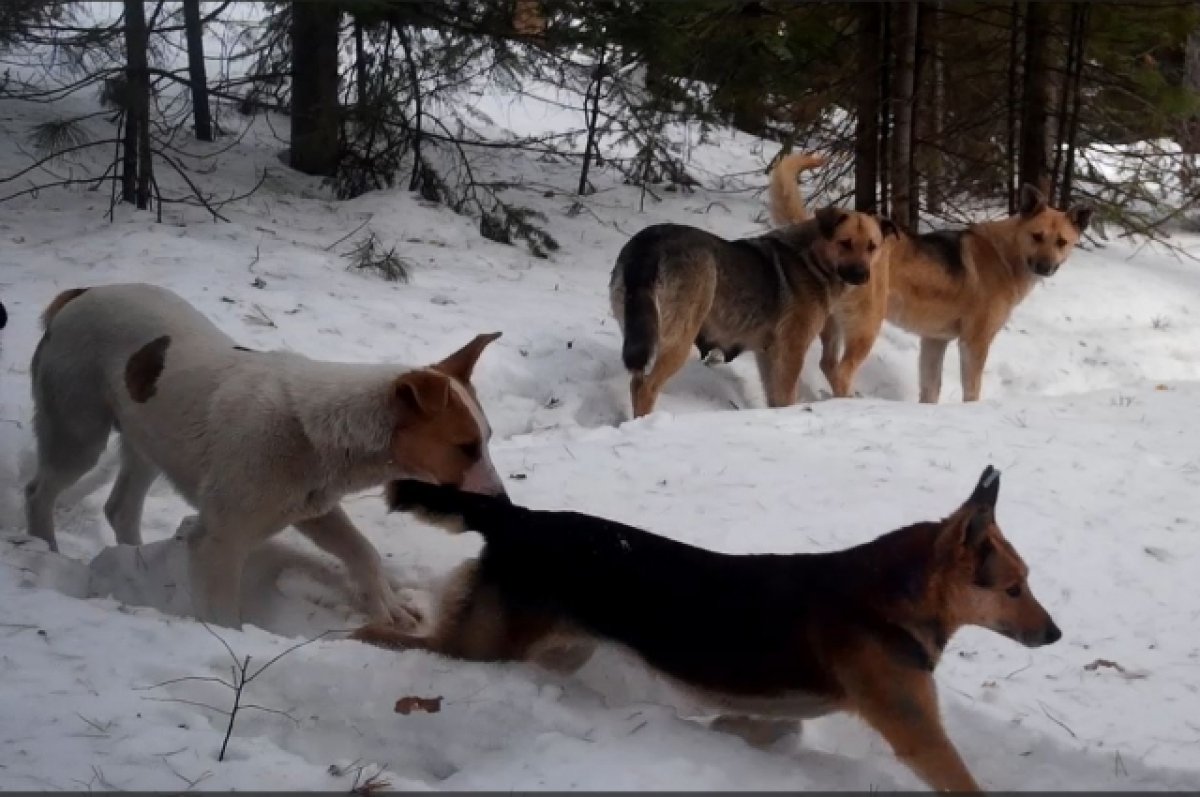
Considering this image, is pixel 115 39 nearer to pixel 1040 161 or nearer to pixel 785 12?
pixel 785 12

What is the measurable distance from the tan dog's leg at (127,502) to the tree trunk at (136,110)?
246 inches

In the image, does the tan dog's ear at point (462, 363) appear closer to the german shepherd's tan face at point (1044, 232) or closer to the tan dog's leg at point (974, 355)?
the tan dog's leg at point (974, 355)

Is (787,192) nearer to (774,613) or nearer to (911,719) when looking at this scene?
(774,613)

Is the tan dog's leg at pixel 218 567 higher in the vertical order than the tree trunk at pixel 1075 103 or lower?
lower

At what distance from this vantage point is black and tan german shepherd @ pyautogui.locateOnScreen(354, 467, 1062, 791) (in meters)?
3.68

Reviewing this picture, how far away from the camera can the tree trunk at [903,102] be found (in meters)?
12.7

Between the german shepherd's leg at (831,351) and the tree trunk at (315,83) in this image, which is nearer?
the german shepherd's leg at (831,351)

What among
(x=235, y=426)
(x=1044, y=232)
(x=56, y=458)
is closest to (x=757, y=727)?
(x=235, y=426)

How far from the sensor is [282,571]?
5.40 meters

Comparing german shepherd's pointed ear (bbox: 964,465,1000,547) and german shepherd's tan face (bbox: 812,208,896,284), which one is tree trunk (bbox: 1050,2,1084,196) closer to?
german shepherd's tan face (bbox: 812,208,896,284)

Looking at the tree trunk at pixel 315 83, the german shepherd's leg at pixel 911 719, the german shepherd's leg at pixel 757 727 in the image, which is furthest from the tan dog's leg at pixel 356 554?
the tree trunk at pixel 315 83

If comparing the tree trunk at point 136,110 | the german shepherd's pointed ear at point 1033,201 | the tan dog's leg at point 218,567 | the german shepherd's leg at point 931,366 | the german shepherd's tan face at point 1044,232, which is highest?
the tree trunk at point 136,110

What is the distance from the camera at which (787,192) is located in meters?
11.2

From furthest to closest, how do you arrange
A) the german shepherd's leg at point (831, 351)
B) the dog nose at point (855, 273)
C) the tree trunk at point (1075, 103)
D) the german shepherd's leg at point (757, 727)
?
the tree trunk at point (1075, 103), the german shepherd's leg at point (831, 351), the dog nose at point (855, 273), the german shepherd's leg at point (757, 727)
